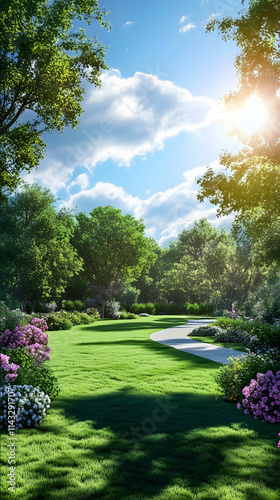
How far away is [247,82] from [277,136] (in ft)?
9.88

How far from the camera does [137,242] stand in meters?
39.7

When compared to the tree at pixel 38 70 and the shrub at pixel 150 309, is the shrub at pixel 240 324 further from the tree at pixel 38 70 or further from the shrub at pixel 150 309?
the shrub at pixel 150 309

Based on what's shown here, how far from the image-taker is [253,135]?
13.8 meters

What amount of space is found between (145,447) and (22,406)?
6.42 feet

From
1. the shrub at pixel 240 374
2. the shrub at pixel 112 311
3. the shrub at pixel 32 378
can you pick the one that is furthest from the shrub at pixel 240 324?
the shrub at pixel 112 311

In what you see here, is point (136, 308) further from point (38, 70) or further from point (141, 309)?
point (38, 70)

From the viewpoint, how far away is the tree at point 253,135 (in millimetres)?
13336

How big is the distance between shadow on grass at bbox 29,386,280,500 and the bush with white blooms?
0.31 metres

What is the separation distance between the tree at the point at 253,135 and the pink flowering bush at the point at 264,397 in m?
9.79

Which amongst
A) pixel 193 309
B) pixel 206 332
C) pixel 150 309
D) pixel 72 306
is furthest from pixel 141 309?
pixel 206 332

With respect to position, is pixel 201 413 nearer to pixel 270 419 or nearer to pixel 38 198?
pixel 270 419

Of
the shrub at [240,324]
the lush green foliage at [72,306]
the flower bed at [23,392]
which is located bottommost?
the shrub at [240,324]

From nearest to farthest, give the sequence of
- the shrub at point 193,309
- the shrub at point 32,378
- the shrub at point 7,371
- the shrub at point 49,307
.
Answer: the shrub at point 7,371, the shrub at point 32,378, the shrub at point 49,307, the shrub at point 193,309

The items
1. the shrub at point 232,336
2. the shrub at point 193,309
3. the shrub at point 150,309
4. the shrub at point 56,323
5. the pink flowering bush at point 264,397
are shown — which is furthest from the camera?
the shrub at point 150,309
